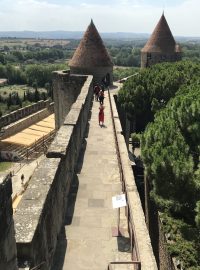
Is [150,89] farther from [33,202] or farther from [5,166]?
[33,202]

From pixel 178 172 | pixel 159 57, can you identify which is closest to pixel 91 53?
pixel 159 57

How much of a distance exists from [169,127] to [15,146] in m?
24.9

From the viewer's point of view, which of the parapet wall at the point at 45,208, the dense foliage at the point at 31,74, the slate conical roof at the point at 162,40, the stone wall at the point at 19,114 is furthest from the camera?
the dense foliage at the point at 31,74

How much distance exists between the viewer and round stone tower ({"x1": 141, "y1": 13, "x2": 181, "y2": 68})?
32.4 metres

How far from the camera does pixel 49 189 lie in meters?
6.12

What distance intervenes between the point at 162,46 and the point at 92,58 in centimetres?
1078

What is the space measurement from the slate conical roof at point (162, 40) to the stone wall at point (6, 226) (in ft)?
100.0

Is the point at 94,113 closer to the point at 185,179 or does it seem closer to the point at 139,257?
the point at 185,179

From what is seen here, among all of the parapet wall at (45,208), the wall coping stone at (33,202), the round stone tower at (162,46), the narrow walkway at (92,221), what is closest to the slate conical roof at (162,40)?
the round stone tower at (162,46)

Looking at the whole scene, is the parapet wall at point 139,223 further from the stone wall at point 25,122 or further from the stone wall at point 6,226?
the stone wall at point 25,122

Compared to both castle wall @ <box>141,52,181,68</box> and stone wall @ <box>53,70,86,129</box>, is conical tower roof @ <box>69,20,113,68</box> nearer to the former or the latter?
stone wall @ <box>53,70,86,129</box>

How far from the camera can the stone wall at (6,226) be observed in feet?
10.2

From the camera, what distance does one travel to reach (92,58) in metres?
23.6

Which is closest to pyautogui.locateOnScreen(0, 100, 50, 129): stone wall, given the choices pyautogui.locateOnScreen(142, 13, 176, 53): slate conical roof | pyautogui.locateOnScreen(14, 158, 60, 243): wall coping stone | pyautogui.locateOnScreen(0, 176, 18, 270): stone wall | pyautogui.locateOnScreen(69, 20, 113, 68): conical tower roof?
pyautogui.locateOnScreen(142, 13, 176, 53): slate conical roof
